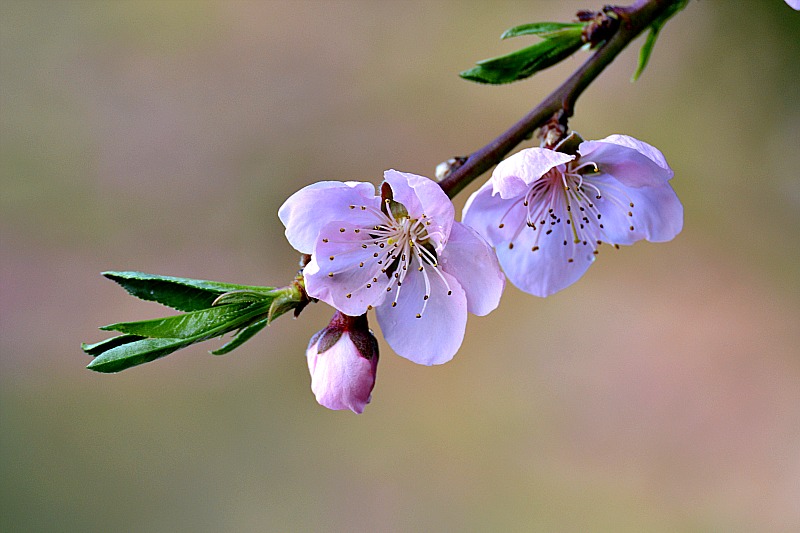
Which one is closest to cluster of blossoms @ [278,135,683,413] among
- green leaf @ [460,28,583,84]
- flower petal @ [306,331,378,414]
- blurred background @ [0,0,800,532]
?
flower petal @ [306,331,378,414]

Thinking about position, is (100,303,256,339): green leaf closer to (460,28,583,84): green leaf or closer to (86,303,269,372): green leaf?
(86,303,269,372): green leaf

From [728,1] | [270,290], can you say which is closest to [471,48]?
[728,1]

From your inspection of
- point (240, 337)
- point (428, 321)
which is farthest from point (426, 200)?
Answer: point (240, 337)

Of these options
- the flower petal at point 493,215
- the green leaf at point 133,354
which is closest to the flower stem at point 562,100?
the flower petal at point 493,215

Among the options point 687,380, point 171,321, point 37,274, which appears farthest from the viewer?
point 37,274

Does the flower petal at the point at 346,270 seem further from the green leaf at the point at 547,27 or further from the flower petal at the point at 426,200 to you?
the green leaf at the point at 547,27

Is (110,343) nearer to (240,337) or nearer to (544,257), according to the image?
(240,337)

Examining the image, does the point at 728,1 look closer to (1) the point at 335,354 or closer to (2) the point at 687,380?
(2) the point at 687,380
